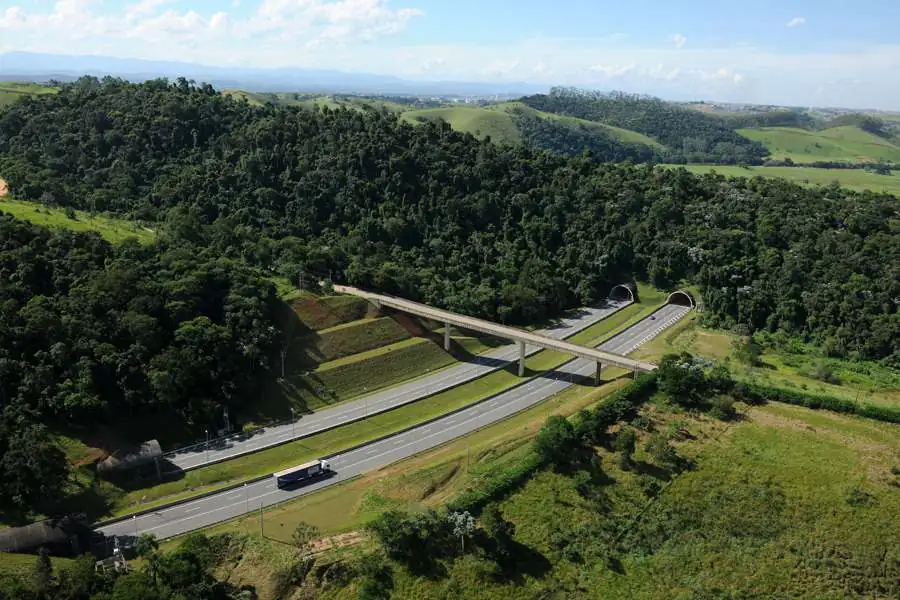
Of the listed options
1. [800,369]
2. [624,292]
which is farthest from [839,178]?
[800,369]

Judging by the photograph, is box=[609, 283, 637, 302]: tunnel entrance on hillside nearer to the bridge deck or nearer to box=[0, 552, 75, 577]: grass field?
the bridge deck

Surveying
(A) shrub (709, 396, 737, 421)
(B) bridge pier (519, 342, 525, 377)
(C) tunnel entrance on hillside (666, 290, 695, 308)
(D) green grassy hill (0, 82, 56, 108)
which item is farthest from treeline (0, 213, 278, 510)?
(D) green grassy hill (0, 82, 56, 108)

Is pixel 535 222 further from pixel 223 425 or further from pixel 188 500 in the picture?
pixel 188 500

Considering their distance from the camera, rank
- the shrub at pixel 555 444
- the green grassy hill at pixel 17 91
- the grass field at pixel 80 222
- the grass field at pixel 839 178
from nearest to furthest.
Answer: the shrub at pixel 555 444, the grass field at pixel 80 222, the green grassy hill at pixel 17 91, the grass field at pixel 839 178

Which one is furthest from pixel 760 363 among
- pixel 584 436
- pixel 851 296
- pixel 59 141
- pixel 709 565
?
pixel 59 141

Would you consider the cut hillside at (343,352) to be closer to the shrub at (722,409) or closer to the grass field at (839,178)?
the shrub at (722,409)

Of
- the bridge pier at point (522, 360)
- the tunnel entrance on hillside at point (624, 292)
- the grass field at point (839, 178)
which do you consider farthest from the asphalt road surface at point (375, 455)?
the grass field at point (839, 178)
